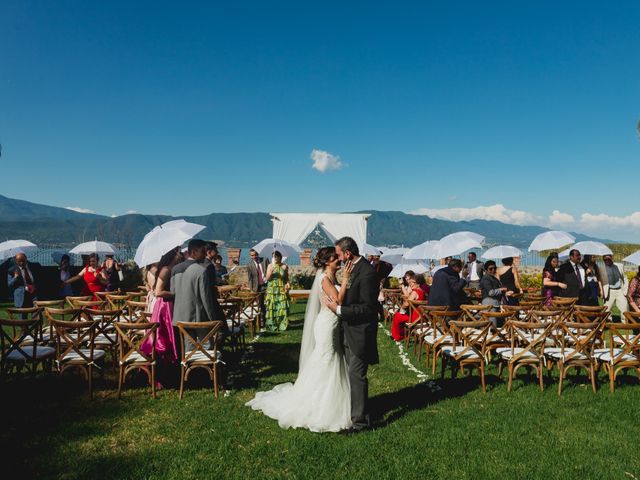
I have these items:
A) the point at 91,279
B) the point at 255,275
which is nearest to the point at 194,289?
the point at 91,279

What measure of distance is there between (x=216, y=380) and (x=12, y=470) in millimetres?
2326

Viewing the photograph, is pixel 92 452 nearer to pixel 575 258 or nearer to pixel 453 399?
pixel 453 399

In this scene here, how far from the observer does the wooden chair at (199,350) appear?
18.6 feet

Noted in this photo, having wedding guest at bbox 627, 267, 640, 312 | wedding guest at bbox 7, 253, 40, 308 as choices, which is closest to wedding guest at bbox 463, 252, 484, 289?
wedding guest at bbox 627, 267, 640, 312

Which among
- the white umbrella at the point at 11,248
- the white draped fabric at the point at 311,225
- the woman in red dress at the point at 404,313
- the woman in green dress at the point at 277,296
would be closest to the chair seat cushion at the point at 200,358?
the woman in red dress at the point at 404,313

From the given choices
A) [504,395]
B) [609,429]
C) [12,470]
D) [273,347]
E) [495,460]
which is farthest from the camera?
[273,347]

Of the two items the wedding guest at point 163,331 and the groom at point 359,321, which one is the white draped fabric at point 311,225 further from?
the groom at point 359,321

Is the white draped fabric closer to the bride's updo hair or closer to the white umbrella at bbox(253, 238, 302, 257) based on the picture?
the white umbrella at bbox(253, 238, 302, 257)

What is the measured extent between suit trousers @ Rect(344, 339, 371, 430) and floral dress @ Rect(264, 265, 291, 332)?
6425 millimetres

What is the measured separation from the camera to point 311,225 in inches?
891

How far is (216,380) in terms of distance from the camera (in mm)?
5855

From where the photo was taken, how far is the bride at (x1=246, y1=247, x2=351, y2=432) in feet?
15.8

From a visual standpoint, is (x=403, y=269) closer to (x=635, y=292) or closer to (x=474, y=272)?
(x=474, y=272)

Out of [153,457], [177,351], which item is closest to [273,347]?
[177,351]
